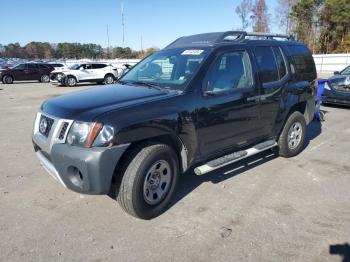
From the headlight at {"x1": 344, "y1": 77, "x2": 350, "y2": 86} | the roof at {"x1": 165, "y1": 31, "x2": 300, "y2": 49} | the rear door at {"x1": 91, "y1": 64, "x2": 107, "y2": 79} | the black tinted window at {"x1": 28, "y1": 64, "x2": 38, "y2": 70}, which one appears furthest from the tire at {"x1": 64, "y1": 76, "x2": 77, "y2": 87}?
the roof at {"x1": 165, "y1": 31, "x2": 300, "y2": 49}

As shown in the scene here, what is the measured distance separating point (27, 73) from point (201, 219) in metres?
25.7

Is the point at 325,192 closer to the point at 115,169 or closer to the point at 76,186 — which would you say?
the point at 115,169

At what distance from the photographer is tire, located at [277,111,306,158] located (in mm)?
5770

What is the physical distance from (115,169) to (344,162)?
405 cm

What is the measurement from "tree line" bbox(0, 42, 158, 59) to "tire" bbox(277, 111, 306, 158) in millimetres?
86179

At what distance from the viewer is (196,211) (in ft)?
13.2

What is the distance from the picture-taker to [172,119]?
3861 mm

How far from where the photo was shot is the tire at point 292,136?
577 cm

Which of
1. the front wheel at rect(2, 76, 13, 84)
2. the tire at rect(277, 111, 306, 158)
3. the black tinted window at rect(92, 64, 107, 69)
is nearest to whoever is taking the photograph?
the tire at rect(277, 111, 306, 158)

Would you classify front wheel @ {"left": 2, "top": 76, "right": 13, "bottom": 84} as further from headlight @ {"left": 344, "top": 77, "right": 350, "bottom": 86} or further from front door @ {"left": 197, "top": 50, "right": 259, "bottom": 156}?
front door @ {"left": 197, "top": 50, "right": 259, "bottom": 156}

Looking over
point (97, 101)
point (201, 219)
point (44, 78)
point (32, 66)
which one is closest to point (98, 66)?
point (44, 78)

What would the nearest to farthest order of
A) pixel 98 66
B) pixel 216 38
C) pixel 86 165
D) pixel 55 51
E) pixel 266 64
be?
pixel 86 165 < pixel 216 38 < pixel 266 64 < pixel 98 66 < pixel 55 51

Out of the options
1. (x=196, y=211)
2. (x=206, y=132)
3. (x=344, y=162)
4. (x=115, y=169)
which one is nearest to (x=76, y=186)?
(x=115, y=169)

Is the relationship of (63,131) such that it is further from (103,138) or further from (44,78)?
(44,78)
